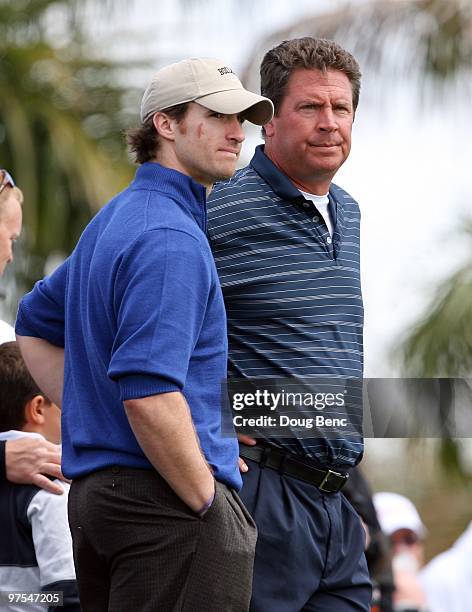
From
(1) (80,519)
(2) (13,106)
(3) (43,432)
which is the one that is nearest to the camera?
(1) (80,519)

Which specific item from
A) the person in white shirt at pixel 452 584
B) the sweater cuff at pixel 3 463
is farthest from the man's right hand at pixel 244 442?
the person in white shirt at pixel 452 584

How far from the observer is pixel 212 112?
3754 mm

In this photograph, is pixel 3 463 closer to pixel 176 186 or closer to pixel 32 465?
pixel 32 465

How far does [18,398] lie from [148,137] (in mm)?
1309

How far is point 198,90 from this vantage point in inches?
147

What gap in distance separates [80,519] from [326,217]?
4.20ft

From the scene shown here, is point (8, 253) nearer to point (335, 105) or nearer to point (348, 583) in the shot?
point (335, 105)

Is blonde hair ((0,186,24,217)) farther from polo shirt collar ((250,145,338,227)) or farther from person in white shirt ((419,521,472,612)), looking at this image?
person in white shirt ((419,521,472,612))

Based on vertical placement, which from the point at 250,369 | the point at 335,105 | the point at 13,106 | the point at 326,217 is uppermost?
the point at 335,105

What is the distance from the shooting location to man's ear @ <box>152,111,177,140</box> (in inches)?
148

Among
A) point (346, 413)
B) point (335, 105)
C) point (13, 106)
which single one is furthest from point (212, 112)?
point (13, 106)

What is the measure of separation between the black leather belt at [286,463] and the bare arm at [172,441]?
2.03 ft

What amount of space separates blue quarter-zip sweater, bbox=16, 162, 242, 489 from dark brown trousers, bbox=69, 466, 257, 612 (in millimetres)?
70

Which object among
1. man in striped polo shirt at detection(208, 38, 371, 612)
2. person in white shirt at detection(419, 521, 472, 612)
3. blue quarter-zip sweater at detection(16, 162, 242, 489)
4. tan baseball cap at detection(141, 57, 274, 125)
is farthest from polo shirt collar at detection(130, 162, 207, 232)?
person in white shirt at detection(419, 521, 472, 612)
